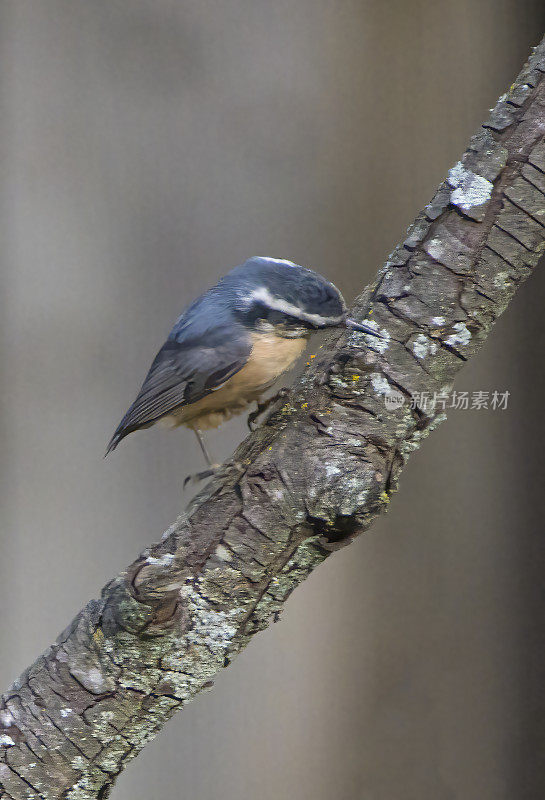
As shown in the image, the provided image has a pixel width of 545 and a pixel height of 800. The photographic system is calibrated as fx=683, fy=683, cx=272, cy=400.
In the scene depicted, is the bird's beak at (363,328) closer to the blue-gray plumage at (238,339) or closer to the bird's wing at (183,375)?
the blue-gray plumage at (238,339)

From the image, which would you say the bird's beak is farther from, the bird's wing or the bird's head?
the bird's wing

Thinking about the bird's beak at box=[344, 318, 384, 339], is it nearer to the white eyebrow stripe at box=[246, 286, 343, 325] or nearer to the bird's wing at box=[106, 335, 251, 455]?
the white eyebrow stripe at box=[246, 286, 343, 325]

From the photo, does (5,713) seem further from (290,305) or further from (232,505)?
(290,305)

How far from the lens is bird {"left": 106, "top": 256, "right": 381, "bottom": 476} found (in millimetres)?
677

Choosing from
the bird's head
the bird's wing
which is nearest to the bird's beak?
the bird's head

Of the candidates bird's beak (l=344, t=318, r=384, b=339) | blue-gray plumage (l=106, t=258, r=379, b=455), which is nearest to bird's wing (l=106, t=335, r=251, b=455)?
blue-gray plumage (l=106, t=258, r=379, b=455)


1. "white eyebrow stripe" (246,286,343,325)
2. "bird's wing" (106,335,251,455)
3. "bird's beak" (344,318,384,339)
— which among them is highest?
"bird's beak" (344,318,384,339)

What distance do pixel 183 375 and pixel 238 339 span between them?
77mm

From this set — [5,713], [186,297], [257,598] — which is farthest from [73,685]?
[186,297]

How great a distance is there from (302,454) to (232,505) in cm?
8

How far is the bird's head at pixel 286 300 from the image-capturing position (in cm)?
→ 67

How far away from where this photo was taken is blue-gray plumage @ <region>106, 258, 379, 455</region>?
2.22 feet

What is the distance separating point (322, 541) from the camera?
60 centimetres

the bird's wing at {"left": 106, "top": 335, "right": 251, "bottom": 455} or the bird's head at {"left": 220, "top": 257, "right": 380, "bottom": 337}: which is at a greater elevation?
the bird's head at {"left": 220, "top": 257, "right": 380, "bottom": 337}
